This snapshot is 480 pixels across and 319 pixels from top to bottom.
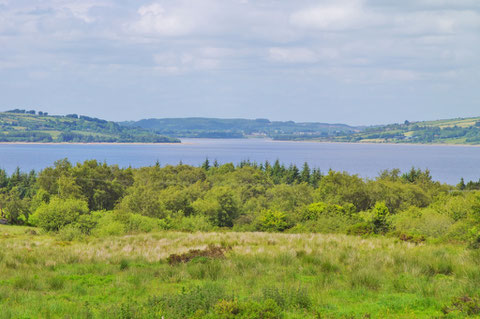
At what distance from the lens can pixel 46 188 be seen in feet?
246

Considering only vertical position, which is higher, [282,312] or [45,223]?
[282,312]

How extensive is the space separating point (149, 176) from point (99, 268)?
82.1 metres

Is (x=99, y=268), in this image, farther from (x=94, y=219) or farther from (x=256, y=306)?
(x=94, y=219)

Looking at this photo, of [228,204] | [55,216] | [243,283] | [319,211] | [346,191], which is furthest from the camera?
[346,191]

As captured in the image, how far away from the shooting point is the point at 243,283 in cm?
998

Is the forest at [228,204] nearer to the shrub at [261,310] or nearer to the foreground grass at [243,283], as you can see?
the foreground grass at [243,283]

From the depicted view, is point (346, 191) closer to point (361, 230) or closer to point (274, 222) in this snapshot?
point (274, 222)

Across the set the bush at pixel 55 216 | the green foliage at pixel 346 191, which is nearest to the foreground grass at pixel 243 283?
the bush at pixel 55 216

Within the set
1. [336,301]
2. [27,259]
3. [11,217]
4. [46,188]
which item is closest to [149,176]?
[46,188]

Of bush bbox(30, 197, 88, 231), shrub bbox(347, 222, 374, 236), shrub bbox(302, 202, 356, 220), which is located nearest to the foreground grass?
shrub bbox(347, 222, 374, 236)

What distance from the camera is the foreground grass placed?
7.84 metres

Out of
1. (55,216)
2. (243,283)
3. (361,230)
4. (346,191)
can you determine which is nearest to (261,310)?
(243,283)

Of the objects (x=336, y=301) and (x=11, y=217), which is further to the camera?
(x=11, y=217)

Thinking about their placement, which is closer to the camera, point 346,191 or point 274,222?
point 274,222
